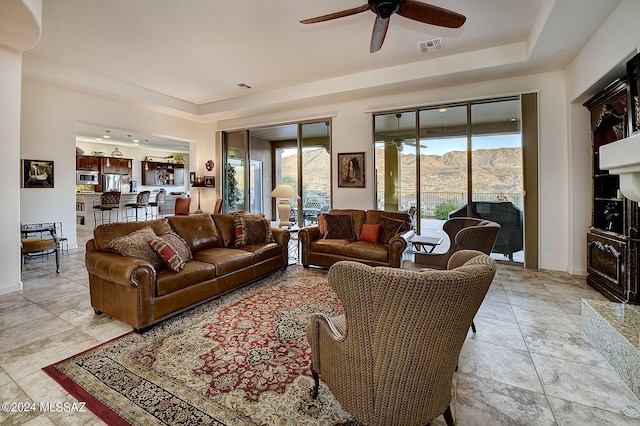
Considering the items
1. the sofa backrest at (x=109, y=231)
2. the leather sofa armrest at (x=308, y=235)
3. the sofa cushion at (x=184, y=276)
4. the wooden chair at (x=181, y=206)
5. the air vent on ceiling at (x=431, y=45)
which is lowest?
the sofa cushion at (x=184, y=276)

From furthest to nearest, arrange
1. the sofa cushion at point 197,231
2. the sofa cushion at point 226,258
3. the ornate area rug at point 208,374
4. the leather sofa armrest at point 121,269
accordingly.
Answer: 1. the sofa cushion at point 197,231
2. the sofa cushion at point 226,258
3. the leather sofa armrest at point 121,269
4. the ornate area rug at point 208,374

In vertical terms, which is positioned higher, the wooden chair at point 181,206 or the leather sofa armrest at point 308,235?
the wooden chair at point 181,206

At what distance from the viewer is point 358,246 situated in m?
4.37

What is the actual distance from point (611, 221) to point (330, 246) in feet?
11.6

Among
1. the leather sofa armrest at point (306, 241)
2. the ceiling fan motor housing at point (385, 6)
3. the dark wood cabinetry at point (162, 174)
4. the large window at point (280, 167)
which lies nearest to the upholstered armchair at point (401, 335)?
the ceiling fan motor housing at point (385, 6)

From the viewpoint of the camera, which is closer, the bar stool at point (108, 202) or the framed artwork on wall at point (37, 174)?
the framed artwork on wall at point (37, 174)

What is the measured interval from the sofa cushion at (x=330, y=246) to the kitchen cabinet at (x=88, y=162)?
10.2 m

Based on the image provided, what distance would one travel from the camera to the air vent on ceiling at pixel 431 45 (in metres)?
4.27

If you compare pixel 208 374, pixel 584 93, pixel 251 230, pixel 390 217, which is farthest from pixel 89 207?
pixel 584 93

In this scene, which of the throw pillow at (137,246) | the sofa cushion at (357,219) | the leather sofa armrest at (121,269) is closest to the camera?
the leather sofa armrest at (121,269)

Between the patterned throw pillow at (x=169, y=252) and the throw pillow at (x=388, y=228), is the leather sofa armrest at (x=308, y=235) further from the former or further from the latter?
the patterned throw pillow at (x=169, y=252)

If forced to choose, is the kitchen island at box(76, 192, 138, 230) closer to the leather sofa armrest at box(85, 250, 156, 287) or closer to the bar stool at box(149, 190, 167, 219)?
the bar stool at box(149, 190, 167, 219)

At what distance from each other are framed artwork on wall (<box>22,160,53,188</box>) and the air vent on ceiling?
683cm

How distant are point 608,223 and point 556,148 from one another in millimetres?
1398
